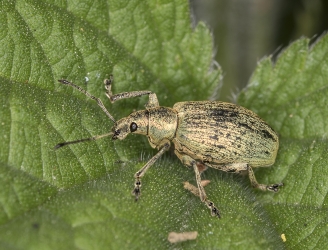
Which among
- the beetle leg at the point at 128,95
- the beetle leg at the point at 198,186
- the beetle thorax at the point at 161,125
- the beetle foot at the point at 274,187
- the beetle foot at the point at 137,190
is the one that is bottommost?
the beetle foot at the point at 274,187

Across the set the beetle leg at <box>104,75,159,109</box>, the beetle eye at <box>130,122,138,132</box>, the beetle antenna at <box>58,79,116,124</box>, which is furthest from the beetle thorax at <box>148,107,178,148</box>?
the beetle antenna at <box>58,79,116,124</box>

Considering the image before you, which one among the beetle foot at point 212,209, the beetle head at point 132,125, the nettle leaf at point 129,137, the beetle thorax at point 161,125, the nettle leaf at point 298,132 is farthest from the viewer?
the beetle thorax at point 161,125

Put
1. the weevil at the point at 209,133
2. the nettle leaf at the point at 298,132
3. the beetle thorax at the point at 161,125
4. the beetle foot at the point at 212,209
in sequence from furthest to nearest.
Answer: the beetle thorax at the point at 161,125 < the weevil at the point at 209,133 < the nettle leaf at the point at 298,132 < the beetle foot at the point at 212,209

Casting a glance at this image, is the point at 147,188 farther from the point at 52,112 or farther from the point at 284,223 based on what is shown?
the point at 284,223

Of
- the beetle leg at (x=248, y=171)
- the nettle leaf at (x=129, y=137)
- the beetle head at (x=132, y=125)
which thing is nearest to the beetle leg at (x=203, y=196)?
the nettle leaf at (x=129, y=137)

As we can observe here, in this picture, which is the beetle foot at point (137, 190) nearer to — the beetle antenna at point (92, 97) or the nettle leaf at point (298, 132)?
the beetle antenna at point (92, 97)

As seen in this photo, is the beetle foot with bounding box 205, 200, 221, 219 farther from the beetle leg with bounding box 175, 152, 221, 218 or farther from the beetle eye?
the beetle eye

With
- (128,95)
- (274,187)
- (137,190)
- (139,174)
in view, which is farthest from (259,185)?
(128,95)

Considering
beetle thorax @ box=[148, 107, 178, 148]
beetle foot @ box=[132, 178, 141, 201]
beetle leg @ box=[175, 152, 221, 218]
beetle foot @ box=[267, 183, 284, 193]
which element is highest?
beetle thorax @ box=[148, 107, 178, 148]
